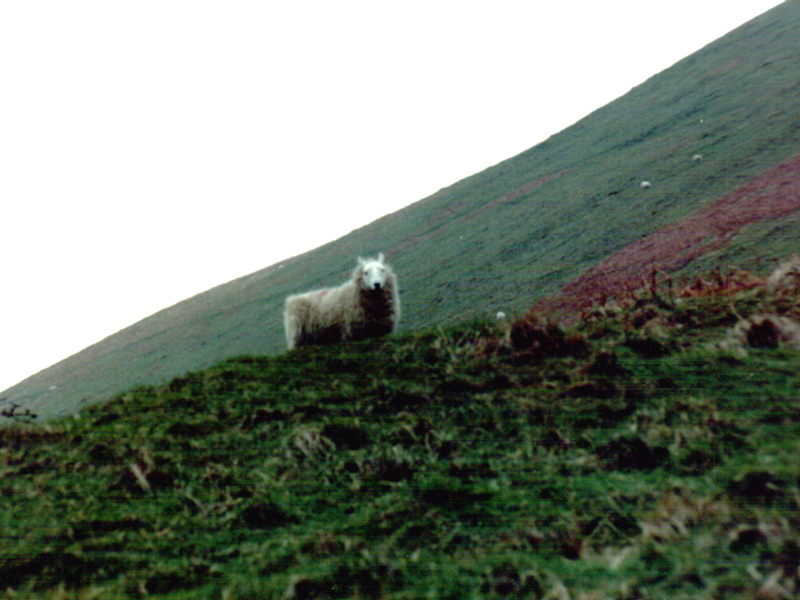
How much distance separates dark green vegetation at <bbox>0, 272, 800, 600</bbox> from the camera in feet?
6.15

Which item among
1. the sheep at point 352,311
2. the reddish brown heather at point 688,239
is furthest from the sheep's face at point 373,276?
the reddish brown heather at point 688,239

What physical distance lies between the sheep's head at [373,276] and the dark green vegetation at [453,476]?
3411 millimetres

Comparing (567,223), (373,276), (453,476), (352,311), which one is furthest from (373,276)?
(567,223)

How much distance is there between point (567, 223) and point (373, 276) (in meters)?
9.87

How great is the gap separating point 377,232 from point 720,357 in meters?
22.8

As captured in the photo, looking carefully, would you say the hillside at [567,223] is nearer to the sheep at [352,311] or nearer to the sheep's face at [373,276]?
the sheep at [352,311]

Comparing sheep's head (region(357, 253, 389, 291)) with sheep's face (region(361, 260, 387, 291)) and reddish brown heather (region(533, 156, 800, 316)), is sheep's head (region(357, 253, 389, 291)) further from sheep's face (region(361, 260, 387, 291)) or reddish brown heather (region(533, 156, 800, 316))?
reddish brown heather (region(533, 156, 800, 316))

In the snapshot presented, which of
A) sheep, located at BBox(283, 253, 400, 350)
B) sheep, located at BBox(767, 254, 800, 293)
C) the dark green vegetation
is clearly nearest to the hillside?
sheep, located at BBox(283, 253, 400, 350)

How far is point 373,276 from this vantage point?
739 cm

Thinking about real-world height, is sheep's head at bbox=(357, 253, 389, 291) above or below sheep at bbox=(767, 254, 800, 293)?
above

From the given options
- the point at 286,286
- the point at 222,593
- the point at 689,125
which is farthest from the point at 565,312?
the point at 286,286

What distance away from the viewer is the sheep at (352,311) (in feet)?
24.9

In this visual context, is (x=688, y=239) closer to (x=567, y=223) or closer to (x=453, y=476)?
(x=567, y=223)

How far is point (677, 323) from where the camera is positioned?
3.58 metres
